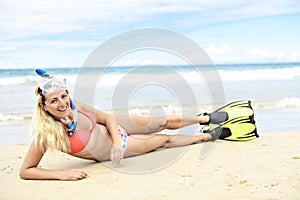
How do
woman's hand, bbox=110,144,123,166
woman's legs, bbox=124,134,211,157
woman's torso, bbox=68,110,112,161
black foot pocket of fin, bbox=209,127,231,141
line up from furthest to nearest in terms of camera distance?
black foot pocket of fin, bbox=209,127,231,141, woman's legs, bbox=124,134,211,157, woman's torso, bbox=68,110,112,161, woman's hand, bbox=110,144,123,166

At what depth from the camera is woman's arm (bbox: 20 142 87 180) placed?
3.96 metres

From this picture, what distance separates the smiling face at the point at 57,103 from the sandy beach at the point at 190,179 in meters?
0.53

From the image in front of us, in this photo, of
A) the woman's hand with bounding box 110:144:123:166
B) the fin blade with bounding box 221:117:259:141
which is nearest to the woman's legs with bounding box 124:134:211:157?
the fin blade with bounding box 221:117:259:141

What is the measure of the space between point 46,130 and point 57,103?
0.29 m

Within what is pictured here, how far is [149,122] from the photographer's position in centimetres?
501

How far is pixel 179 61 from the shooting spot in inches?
1024

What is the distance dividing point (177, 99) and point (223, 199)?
25.5 ft

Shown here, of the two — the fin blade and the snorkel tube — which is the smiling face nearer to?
the snorkel tube

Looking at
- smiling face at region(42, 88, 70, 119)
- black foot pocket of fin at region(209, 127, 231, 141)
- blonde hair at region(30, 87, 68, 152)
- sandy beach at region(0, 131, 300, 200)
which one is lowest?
sandy beach at region(0, 131, 300, 200)

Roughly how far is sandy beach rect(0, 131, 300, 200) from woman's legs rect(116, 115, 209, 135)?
328 millimetres

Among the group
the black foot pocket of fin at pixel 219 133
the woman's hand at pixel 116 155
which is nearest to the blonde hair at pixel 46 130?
the woman's hand at pixel 116 155

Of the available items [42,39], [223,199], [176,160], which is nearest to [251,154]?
[176,160]

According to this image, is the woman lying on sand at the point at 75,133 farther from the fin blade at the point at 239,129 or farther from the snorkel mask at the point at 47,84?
the fin blade at the point at 239,129

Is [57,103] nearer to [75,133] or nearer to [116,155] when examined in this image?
[75,133]
